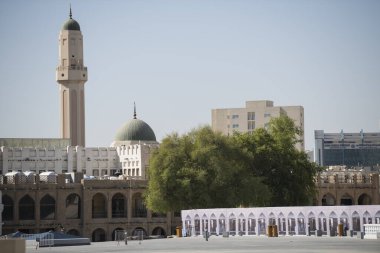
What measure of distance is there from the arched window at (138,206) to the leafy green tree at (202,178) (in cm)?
3346

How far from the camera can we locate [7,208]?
14312 cm

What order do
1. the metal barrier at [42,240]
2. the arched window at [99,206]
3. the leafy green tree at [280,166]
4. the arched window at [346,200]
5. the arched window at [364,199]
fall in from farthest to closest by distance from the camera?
1. the arched window at [364,199]
2. the arched window at [346,200]
3. the arched window at [99,206]
4. the leafy green tree at [280,166]
5. the metal barrier at [42,240]

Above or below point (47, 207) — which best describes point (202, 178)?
above

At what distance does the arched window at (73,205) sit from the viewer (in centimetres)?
14812

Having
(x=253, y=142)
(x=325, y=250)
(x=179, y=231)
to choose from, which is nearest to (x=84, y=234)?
(x=253, y=142)

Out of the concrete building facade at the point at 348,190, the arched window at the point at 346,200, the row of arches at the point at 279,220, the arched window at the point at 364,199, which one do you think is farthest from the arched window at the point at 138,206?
the row of arches at the point at 279,220

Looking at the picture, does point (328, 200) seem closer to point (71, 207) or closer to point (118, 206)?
point (118, 206)

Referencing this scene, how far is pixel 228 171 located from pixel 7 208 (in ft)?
123

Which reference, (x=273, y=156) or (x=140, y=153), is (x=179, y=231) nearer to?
(x=273, y=156)

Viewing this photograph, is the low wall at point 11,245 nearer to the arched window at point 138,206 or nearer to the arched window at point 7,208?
the arched window at point 7,208

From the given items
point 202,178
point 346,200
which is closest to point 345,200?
point 346,200

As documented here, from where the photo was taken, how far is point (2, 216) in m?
142

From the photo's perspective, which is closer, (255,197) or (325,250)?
(325,250)

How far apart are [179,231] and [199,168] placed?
54.2ft
